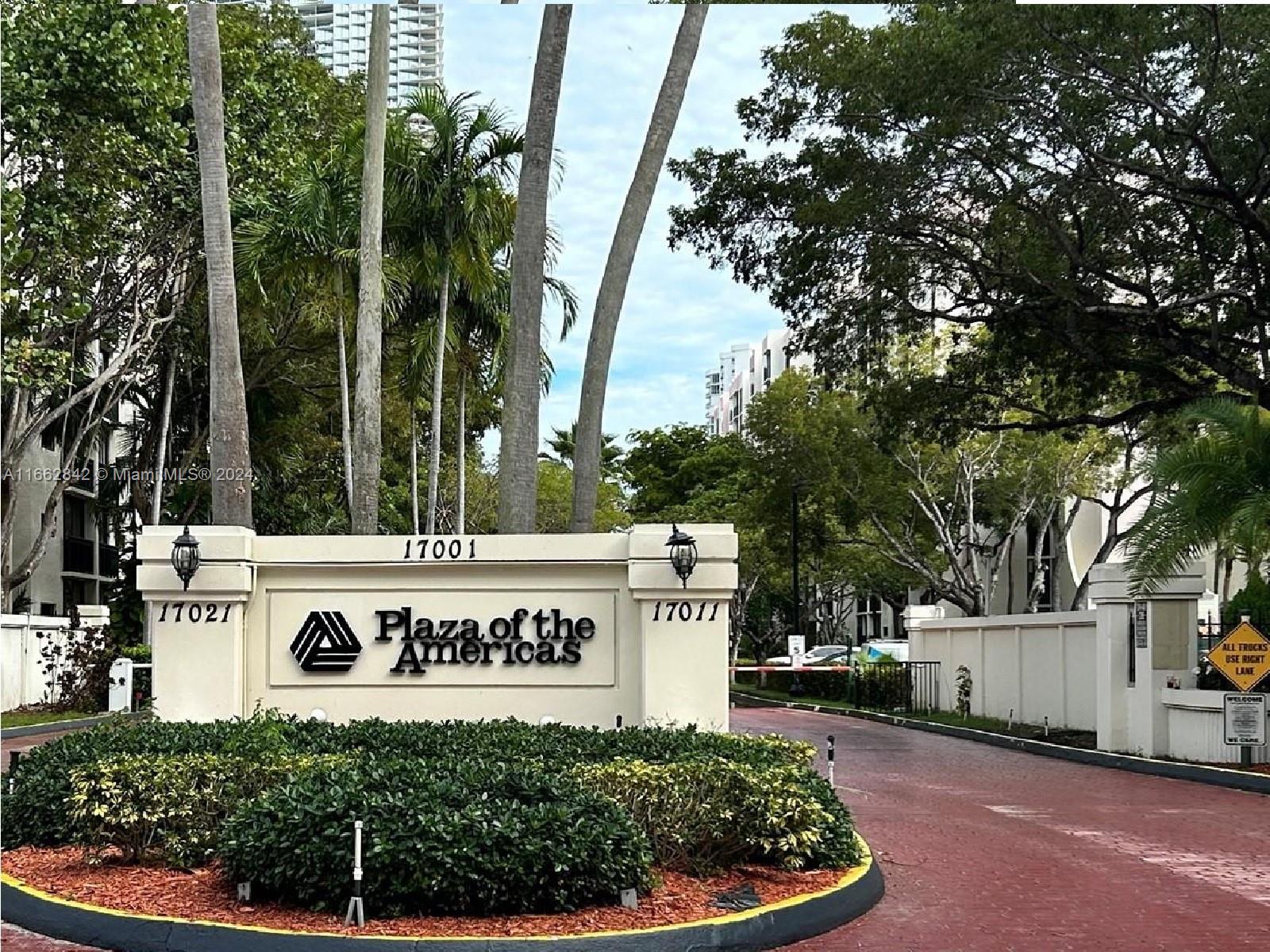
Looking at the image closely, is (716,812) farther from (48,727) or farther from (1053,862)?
(48,727)

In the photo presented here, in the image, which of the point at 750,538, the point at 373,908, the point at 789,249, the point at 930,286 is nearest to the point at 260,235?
the point at 789,249

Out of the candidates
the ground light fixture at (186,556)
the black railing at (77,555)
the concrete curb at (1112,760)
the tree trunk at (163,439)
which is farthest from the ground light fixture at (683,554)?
the black railing at (77,555)

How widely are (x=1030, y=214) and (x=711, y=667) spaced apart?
38.7 ft

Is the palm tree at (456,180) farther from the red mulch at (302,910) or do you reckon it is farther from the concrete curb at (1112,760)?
the red mulch at (302,910)

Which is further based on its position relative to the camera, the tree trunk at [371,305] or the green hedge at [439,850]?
the tree trunk at [371,305]

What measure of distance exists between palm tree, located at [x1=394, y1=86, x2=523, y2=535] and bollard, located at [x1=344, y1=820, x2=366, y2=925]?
793 inches

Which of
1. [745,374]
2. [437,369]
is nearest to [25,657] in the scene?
[437,369]

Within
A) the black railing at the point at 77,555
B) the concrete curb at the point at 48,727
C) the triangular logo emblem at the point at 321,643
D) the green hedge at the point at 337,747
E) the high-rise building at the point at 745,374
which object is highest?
the high-rise building at the point at 745,374

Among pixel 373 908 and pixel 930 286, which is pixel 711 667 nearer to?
pixel 373 908

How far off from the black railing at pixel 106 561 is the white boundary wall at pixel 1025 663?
31.1m

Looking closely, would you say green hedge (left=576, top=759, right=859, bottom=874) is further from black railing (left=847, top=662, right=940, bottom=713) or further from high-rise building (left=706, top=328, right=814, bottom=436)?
high-rise building (left=706, top=328, right=814, bottom=436)

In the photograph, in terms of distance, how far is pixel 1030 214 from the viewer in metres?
24.7

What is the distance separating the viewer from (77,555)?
5375cm

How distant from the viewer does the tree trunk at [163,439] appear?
38.5 metres
